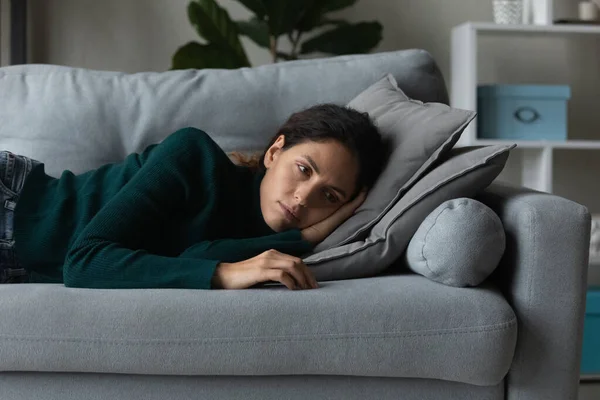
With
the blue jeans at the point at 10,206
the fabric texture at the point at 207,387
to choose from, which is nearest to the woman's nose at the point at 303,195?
the fabric texture at the point at 207,387

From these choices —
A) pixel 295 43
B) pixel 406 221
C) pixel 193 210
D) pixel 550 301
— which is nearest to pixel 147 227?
pixel 193 210

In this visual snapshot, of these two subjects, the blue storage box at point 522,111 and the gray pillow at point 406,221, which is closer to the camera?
the gray pillow at point 406,221

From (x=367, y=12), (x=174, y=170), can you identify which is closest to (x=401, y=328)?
(x=174, y=170)

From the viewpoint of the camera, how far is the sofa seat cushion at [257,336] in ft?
4.27

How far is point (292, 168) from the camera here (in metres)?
1.61

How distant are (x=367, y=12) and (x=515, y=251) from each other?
2251 millimetres

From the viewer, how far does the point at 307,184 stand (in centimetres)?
159

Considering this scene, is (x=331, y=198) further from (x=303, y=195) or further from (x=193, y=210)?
(x=193, y=210)

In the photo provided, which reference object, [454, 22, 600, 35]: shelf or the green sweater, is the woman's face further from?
[454, 22, 600, 35]: shelf

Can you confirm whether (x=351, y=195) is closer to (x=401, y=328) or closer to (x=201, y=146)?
(x=201, y=146)

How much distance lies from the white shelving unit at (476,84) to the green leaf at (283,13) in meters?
0.66

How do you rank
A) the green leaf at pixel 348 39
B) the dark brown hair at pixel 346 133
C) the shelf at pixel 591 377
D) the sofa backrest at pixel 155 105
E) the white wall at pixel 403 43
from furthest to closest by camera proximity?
the white wall at pixel 403 43 → the green leaf at pixel 348 39 → the shelf at pixel 591 377 → the sofa backrest at pixel 155 105 → the dark brown hair at pixel 346 133

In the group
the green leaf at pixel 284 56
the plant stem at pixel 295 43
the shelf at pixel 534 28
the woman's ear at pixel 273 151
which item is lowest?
the woman's ear at pixel 273 151

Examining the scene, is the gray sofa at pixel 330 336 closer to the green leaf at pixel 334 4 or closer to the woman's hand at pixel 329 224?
the woman's hand at pixel 329 224
